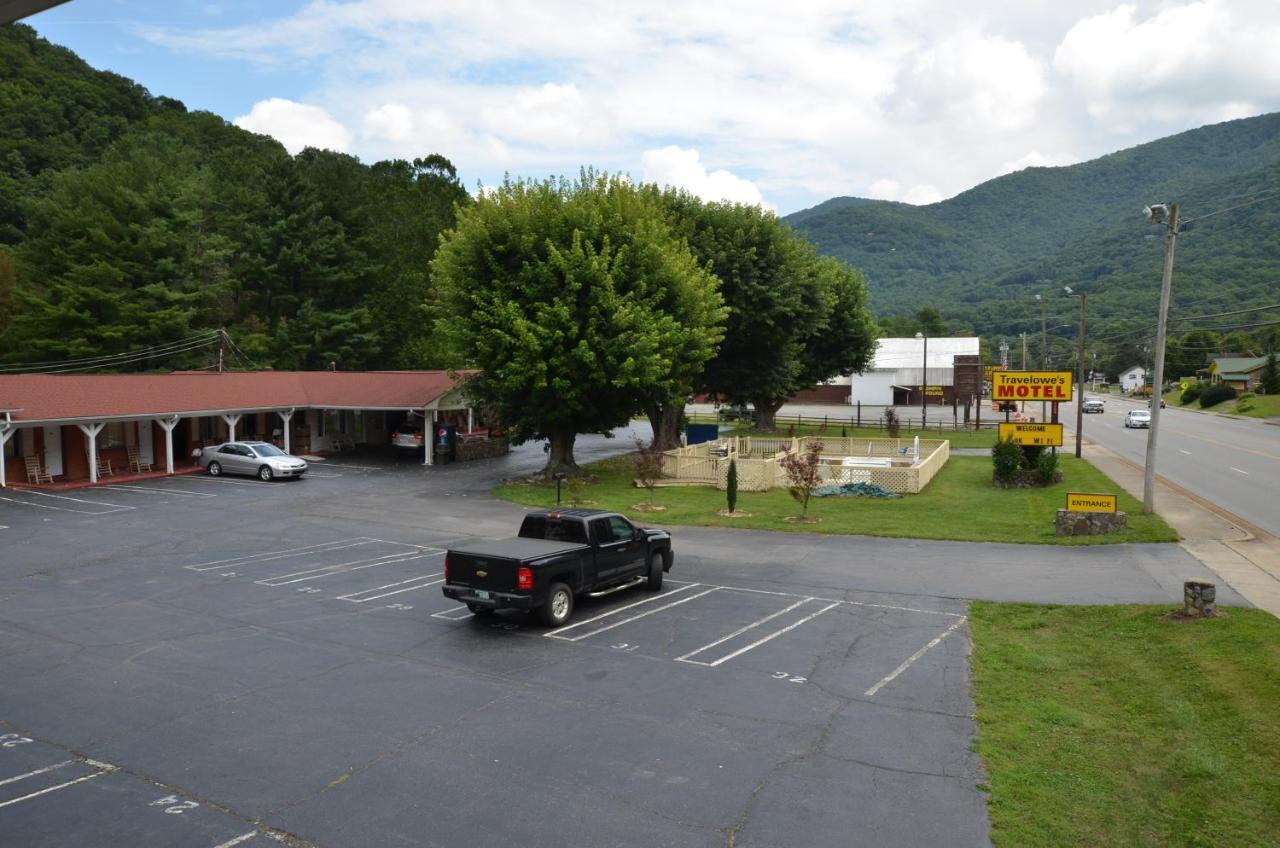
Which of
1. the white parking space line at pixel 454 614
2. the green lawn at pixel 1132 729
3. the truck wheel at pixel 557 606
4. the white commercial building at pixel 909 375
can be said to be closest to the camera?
the green lawn at pixel 1132 729

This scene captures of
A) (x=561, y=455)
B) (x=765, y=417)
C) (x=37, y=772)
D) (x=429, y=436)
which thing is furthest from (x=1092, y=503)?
(x=765, y=417)

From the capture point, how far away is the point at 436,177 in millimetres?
80000

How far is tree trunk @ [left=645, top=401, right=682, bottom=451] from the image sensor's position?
41938mm

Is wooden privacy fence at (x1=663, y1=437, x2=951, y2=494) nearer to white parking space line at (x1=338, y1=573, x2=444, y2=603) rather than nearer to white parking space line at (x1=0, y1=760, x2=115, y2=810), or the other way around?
white parking space line at (x1=338, y1=573, x2=444, y2=603)

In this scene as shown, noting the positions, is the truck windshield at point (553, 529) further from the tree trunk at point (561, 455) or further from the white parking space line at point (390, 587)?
the tree trunk at point (561, 455)

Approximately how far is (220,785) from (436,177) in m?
77.9

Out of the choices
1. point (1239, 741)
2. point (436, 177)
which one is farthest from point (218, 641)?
point (436, 177)

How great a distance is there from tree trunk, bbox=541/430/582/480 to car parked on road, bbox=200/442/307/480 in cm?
996

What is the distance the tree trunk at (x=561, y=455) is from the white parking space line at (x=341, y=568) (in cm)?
1457

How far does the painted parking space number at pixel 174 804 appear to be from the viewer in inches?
304

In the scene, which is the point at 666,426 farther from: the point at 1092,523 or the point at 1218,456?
the point at 1218,456

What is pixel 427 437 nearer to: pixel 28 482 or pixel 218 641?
pixel 28 482

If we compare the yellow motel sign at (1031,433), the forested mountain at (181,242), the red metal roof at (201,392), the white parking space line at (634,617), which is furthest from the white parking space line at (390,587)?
the forested mountain at (181,242)

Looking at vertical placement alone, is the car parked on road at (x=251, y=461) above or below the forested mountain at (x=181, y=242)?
below
